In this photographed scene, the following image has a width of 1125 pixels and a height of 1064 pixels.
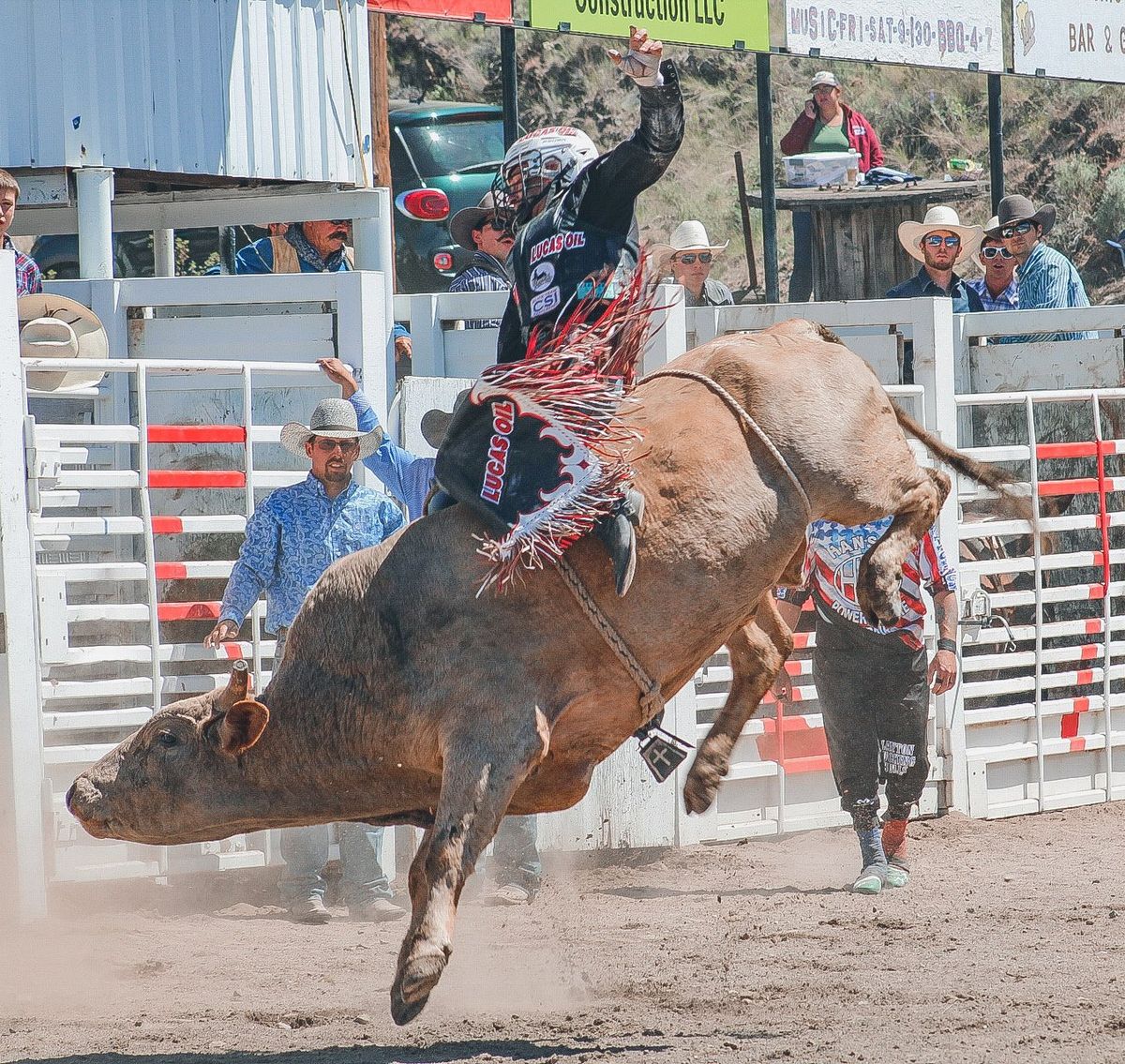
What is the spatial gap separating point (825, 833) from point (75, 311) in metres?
4.56

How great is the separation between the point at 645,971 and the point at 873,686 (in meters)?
2.09

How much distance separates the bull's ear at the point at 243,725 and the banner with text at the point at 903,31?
7.87 meters

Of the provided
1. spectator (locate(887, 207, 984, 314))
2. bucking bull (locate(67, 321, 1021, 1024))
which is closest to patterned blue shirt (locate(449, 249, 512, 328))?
spectator (locate(887, 207, 984, 314))

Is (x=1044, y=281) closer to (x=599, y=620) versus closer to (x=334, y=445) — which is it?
(x=334, y=445)

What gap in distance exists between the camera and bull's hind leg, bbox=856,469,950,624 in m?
5.35

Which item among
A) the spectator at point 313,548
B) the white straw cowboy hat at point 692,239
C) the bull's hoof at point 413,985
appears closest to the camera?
the bull's hoof at point 413,985

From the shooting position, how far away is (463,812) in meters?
4.68

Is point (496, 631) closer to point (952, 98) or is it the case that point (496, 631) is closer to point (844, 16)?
point (844, 16)

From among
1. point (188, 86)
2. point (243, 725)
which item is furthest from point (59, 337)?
point (243, 725)

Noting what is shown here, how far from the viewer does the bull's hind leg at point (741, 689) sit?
217 inches

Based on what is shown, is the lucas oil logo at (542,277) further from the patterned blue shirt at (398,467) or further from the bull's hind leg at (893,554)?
the patterned blue shirt at (398,467)

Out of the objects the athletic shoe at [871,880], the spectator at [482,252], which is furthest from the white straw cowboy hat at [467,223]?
the athletic shoe at [871,880]

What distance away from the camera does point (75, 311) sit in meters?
7.64

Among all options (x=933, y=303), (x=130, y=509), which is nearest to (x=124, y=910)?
(x=130, y=509)
